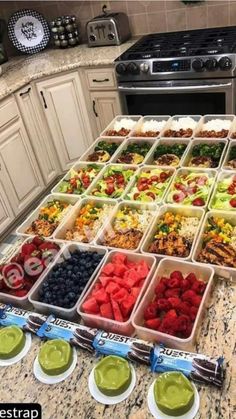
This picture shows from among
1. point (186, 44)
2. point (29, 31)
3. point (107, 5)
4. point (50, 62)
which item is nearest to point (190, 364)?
point (186, 44)

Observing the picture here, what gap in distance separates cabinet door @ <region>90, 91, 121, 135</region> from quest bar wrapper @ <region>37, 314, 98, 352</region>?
2.32 metres

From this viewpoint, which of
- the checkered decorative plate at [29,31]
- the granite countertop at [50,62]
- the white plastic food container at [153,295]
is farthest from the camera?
the checkered decorative plate at [29,31]

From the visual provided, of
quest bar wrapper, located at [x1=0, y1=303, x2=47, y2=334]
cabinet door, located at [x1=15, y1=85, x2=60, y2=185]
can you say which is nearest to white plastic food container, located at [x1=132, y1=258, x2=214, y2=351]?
quest bar wrapper, located at [x1=0, y1=303, x2=47, y2=334]

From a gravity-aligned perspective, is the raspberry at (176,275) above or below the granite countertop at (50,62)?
below

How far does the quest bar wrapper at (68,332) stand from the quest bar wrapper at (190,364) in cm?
18

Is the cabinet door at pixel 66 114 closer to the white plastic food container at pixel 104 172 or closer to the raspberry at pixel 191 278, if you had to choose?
the white plastic food container at pixel 104 172

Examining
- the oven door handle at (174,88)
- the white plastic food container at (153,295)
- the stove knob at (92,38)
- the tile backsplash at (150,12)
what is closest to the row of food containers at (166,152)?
the white plastic food container at (153,295)

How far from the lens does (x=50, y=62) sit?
315 cm

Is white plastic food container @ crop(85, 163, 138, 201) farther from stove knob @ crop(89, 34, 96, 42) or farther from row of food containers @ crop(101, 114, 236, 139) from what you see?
stove knob @ crop(89, 34, 96, 42)

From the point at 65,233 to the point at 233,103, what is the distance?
176 centimetres

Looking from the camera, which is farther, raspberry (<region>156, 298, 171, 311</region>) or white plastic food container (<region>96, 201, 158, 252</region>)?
white plastic food container (<region>96, 201, 158, 252</region>)

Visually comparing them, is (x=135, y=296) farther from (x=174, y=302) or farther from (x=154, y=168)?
(x=154, y=168)

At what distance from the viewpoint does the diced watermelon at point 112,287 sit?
1108 mm

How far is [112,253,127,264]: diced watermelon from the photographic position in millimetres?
1222
